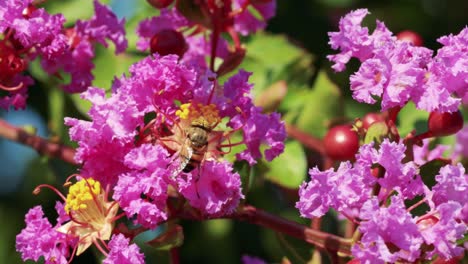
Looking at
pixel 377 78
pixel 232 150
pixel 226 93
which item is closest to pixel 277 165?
pixel 232 150

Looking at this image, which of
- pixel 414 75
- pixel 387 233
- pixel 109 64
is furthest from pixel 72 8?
pixel 387 233

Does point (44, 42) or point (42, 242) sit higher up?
point (44, 42)

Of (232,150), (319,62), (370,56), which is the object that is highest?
(370,56)

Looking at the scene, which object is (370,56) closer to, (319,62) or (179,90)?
(179,90)

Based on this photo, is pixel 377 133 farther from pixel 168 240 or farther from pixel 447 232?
pixel 168 240

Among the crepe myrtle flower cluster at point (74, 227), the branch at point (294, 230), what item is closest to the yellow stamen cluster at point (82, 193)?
the crepe myrtle flower cluster at point (74, 227)

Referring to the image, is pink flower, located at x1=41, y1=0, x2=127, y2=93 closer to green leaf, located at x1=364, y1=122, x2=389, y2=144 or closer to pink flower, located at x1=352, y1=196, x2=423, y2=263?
green leaf, located at x1=364, y1=122, x2=389, y2=144
